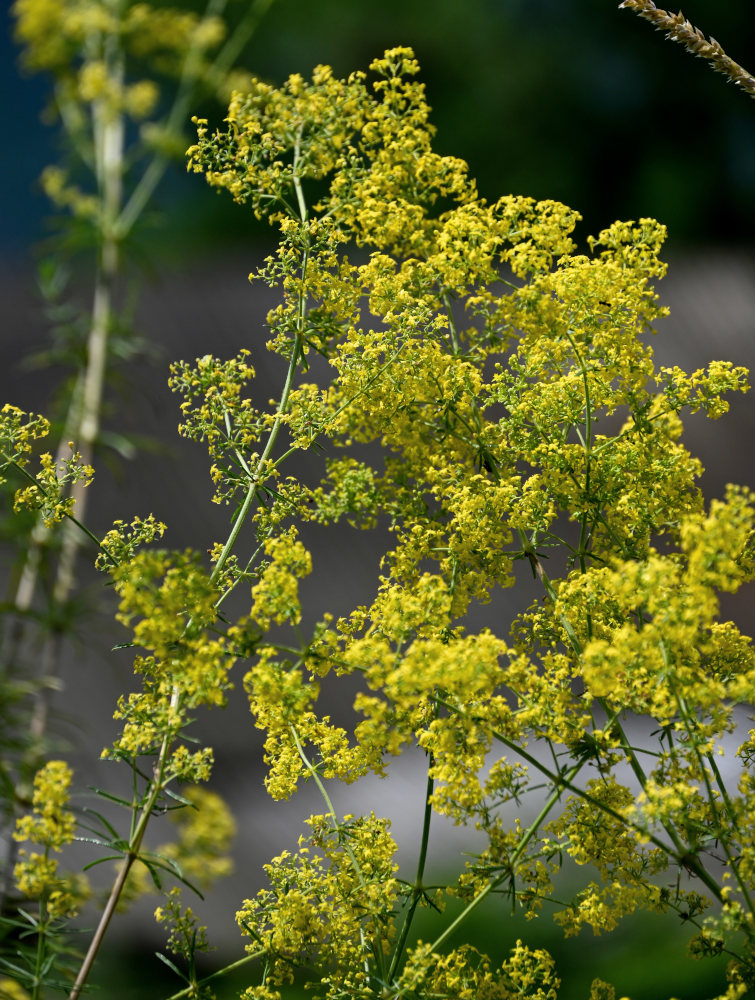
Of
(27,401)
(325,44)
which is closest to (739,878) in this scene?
(27,401)

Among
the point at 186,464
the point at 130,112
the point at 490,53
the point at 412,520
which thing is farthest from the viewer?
the point at 490,53


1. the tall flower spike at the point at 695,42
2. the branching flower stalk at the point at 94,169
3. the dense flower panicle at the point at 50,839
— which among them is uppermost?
the tall flower spike at the point at 695,42

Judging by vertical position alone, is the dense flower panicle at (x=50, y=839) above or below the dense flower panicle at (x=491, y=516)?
below

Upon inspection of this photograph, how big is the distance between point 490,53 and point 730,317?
0.81 m

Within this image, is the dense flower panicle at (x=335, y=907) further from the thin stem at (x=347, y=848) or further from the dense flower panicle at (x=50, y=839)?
the dense flower panicle at (x=50, y=839)

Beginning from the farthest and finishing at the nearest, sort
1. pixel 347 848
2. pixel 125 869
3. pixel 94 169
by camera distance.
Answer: pixel 347 848 → pixel 125 869 → pixel 94 169

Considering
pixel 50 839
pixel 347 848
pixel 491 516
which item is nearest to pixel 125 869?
pixel 50 839

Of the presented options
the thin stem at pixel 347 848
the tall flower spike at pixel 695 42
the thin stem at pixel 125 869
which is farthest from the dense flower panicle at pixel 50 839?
the tall flower spike at pixel 695 42

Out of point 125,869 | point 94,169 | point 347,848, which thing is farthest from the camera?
point 347,848

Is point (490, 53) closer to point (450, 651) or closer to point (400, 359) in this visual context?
point (400, 359)

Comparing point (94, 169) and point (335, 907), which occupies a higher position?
point (94, 169)

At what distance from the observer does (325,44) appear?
161cm

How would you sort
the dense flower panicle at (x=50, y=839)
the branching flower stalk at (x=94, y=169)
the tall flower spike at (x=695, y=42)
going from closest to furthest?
the branching flower stalk at (x=94, y=169)
the dense flower panicle at (x=50, y=839)
the tall flower spike at (x=695, y=42)

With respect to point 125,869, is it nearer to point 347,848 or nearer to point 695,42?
point 347,848
